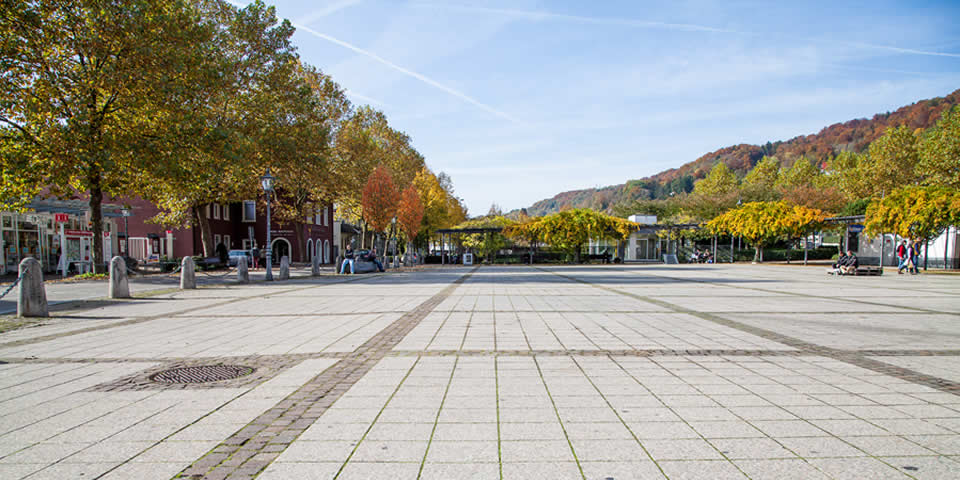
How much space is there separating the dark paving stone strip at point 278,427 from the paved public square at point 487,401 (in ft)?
0.05

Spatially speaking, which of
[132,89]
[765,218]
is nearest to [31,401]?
[132,89]

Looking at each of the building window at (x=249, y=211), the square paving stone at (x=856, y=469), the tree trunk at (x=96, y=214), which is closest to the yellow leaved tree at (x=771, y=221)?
the square paving stone at (x=856, y=469)

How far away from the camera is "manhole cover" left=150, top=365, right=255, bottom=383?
14.7ft

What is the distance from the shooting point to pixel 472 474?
2.55 m

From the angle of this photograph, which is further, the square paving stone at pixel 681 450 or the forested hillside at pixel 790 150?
the forested hillside at pixel 790 150

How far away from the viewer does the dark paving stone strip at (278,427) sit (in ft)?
8.67

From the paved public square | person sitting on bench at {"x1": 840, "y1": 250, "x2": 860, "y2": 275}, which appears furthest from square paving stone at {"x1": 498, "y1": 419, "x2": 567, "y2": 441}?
person sitting on bench at {"x1": 840, "y1": 250, "x2": 860, "y2": 275}

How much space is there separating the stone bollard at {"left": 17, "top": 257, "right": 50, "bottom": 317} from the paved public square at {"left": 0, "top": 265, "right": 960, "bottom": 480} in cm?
114

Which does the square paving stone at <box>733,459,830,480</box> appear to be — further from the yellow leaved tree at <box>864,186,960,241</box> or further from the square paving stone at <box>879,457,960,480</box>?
the yellow leaved tree at <box>864,186,960,241</box>

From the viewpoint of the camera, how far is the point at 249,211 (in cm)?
4041

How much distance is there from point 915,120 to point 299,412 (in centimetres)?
13671

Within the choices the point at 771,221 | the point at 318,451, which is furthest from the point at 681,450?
the point at 771,221

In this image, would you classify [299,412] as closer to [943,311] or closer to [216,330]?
[216,330]

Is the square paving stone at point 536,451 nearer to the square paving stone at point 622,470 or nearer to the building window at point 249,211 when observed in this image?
the square paving stone at point 622,470
